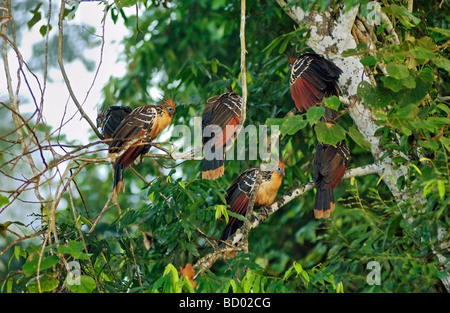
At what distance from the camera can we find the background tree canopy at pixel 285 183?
123 inches

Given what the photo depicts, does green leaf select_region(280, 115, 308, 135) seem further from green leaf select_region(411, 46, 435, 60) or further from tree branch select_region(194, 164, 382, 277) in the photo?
tree branch select_region(194, 164, 382, 277)

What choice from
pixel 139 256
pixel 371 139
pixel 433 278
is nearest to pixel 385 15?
pixel 371 139

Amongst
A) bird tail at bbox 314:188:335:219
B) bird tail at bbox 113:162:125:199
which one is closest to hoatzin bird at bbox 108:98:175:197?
bird tail at bbox 113:162:125:199

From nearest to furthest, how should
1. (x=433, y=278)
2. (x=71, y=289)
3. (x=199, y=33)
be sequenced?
(x=71, y=289), (x=433, y=278), (x=199, y=33)

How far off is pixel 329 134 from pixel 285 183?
2325 millimetres

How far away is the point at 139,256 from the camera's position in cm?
391

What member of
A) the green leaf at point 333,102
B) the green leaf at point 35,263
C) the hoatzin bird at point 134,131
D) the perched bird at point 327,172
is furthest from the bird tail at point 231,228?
the green leaf at point 35,263

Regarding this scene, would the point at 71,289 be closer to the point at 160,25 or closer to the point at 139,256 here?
the point at 139,256

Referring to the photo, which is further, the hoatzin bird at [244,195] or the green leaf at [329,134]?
the hoatzin bird at [244,195]

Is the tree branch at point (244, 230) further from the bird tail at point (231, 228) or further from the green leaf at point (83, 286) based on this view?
the green leaf at point (83, 286)

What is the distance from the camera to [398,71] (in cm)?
314

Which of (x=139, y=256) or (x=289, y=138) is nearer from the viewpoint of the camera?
(x=139, y=256)

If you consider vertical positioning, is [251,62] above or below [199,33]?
below
